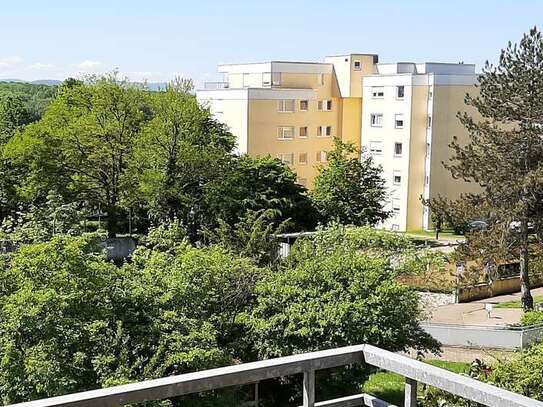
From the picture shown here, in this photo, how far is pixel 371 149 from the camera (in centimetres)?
4525

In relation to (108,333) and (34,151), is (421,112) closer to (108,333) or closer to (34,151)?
(34,151)

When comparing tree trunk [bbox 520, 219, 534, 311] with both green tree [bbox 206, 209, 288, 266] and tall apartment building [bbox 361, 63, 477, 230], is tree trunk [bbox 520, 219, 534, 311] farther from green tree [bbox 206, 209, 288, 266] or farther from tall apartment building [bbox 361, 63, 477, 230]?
tall apartment building [bbox 361, 63, 477, 230]

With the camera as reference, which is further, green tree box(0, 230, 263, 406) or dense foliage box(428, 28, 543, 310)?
dense foliage box(428, 28, 543, 310)

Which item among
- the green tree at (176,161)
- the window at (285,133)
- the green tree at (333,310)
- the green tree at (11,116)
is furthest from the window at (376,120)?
the green tree at (333,310)

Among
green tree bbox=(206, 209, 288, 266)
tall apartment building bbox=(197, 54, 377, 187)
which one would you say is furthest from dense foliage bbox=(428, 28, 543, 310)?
tall apartment building bbox=(197, 54, 377, 187)

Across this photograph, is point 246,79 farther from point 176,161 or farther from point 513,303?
point 513,303

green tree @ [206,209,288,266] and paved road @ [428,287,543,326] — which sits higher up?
green tree @ [206,209,288,266]

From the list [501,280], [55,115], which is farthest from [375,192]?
[55,115]

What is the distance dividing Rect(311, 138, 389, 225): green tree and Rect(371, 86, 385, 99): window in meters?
9.49

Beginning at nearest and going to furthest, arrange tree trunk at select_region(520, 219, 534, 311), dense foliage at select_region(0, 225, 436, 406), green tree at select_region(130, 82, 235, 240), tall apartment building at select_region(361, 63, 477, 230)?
dense foliage at select_region(0, 225, 436, 406)
tree trunk at select_region(520, 219, 534, 311)
green tree at select_region(130, 82, 235, 240)
tall apartment building at select_region(361, 63, 477, 230)

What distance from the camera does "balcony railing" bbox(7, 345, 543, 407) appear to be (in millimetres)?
2955

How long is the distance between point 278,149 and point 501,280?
1907 centimetres

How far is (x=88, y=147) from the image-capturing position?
2997 cm

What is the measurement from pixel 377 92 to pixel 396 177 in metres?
5.18
